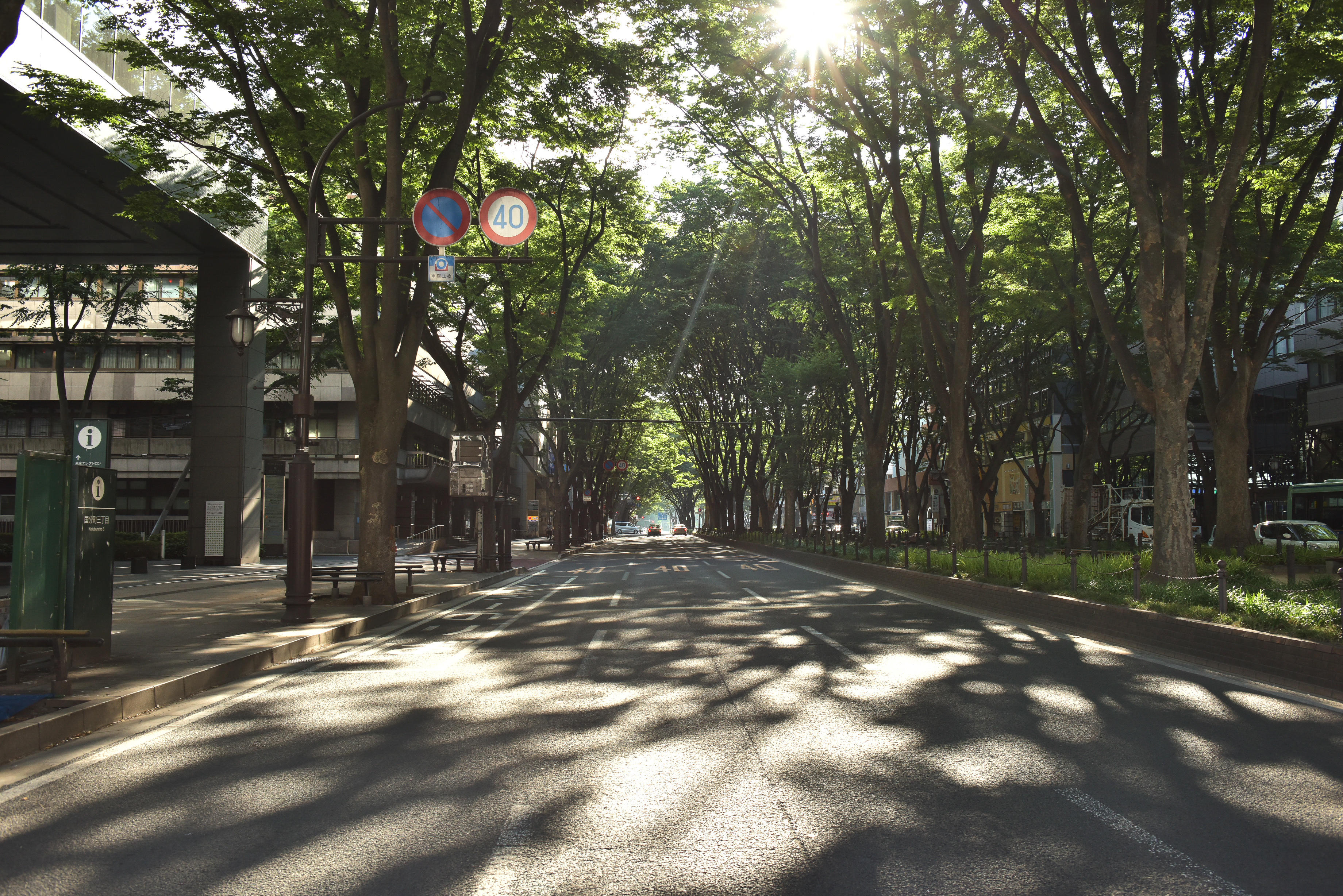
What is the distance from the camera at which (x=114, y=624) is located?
12.8 meters

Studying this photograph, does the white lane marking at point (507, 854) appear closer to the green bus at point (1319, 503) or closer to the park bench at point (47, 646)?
the park bench at point (47, 646)

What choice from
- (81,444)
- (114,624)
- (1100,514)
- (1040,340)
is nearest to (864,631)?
(81,444)

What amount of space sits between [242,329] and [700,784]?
13382 millimetres

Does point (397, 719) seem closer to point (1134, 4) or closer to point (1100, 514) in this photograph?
point (1134, 4)

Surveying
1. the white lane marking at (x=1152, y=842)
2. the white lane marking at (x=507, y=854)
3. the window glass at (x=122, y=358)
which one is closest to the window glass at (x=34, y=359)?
the window glass at (x=122, y=358)

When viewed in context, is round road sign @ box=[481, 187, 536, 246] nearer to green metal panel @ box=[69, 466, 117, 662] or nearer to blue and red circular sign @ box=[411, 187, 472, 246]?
blue and red circular sign @ box=[411, 187, 472, 246]

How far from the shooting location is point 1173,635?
1059 centimetres

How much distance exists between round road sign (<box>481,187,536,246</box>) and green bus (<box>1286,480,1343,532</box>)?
30.8 metres

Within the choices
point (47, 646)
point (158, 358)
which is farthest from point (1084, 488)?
point (158, 358)

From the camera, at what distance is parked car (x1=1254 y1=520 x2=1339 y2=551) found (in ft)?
96.6

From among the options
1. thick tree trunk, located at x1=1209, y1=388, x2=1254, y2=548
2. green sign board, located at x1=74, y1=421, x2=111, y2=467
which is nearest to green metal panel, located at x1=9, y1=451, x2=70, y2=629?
green sign board, located at x1=74, y1=421, x2=111, y2=467

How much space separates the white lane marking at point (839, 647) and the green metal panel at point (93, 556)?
Result: 23.3ft

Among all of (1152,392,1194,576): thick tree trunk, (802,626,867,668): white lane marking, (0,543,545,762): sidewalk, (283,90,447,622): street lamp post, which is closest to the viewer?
(0,543,545,762): sidewalk

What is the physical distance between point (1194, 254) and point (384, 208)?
15.5 meters
